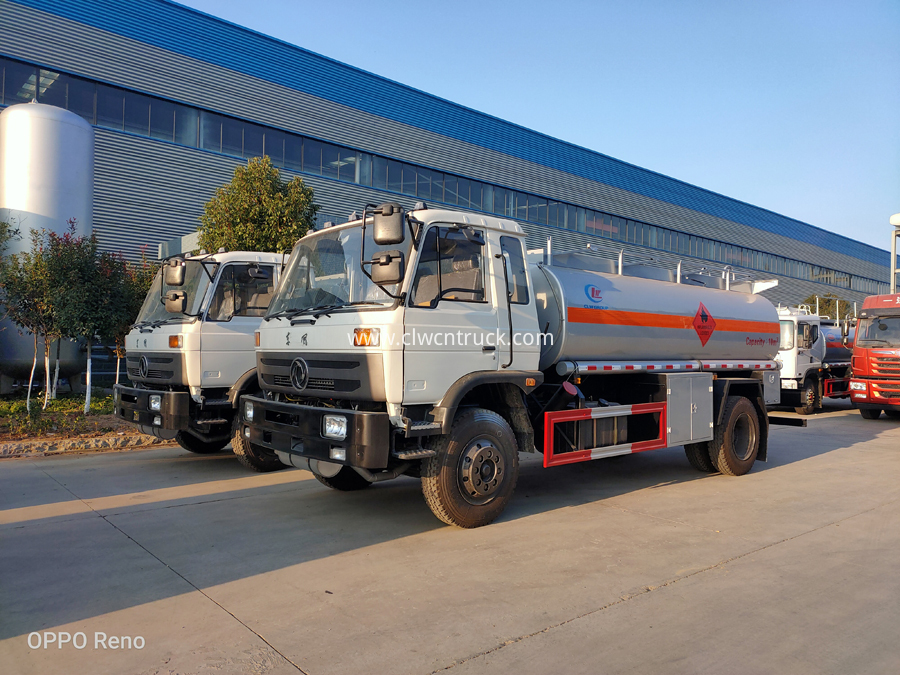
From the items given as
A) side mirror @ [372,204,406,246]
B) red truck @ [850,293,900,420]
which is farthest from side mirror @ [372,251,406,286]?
red truck @ [850,293,900,420]

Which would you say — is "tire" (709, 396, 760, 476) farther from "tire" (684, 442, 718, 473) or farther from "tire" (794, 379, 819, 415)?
"tire" (794, 379, 819, 415)

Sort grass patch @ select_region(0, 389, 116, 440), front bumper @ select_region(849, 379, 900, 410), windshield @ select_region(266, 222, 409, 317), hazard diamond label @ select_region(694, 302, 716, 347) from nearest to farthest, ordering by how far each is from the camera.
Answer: windshield @ select_region(266, 222, 409, 317) → hazard diamond label @ select_region(694, 302, 716, 347) → grass patch @ select_region(0, 389, 116, 440) → front bumper @ select_region(849, 379, 900, 410)

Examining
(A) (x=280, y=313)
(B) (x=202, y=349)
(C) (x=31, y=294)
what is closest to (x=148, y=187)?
(C) (x=31, y=294)

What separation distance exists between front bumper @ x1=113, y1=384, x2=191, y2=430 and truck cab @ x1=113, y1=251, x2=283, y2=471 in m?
0.01

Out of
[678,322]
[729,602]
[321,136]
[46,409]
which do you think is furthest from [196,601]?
[321,136]

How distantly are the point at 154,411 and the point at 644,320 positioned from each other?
5.97 meters

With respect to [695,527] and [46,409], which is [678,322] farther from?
[46,409]

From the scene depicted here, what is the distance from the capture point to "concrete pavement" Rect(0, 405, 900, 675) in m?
3.43

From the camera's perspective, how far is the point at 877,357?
49.0 ft

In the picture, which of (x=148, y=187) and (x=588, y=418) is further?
(x=148, y=187)

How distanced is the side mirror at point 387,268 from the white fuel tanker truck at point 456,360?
2cm

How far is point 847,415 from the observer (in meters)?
17.2

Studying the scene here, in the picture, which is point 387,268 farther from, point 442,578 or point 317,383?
point 442,578

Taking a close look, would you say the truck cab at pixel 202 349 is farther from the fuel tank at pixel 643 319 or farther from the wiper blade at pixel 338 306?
the fuel tank at pixel 643 319
